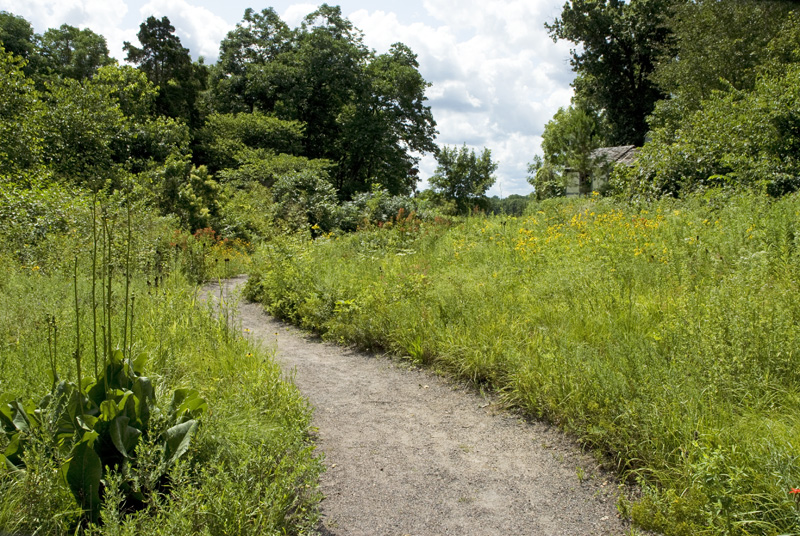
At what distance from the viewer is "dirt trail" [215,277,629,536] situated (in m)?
2.91

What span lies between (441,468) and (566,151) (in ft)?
123

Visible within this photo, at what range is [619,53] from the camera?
1316 inches

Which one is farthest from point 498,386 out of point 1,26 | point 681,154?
point 1,26

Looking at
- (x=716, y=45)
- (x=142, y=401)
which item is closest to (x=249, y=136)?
(x=716, y=45)

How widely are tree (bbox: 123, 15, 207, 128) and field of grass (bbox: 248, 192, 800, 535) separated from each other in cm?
2417

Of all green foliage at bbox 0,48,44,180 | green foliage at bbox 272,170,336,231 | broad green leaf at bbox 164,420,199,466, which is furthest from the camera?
green foliage at bbox 272,170,336,231

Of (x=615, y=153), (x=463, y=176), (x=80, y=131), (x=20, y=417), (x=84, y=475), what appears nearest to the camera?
(x=84, y=475)

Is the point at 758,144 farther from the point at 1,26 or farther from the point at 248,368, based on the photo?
the point at 1,26

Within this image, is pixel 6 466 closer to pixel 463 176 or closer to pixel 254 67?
pixel 463 176

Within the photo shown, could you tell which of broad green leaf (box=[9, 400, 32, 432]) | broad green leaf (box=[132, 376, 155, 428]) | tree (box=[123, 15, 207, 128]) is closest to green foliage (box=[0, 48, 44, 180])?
broad green leaf (box=[9, 400, 32, 432])

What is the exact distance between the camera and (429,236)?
1075 cm

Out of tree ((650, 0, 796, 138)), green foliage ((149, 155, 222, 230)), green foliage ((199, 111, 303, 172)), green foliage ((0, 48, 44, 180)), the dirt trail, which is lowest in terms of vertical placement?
the dirt trail

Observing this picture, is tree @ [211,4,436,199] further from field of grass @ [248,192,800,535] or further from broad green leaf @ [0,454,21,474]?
broad green leaf @ [0,454,21,474]

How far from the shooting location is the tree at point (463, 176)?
2655 cm
